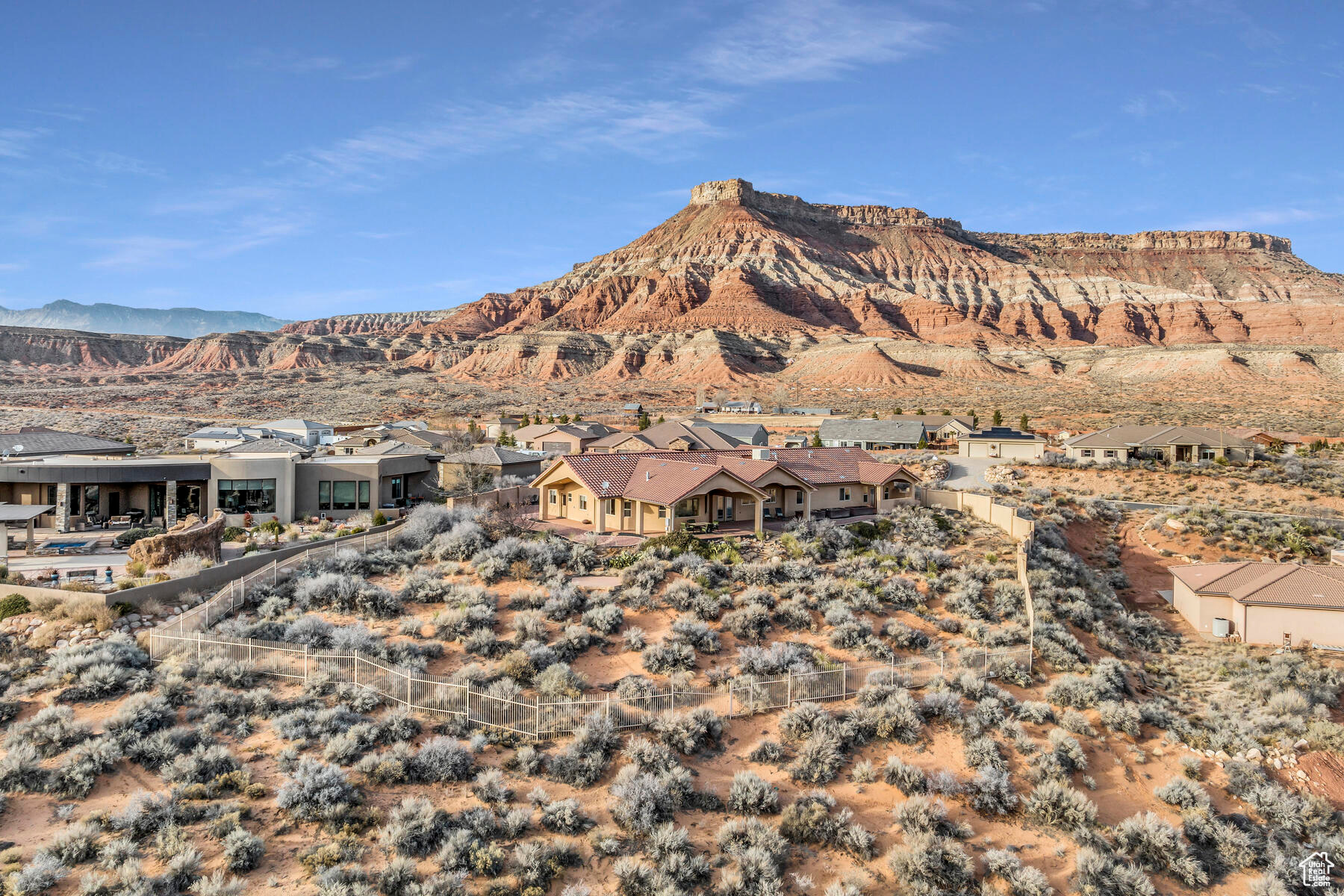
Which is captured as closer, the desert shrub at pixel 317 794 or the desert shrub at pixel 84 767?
the desert shrub at pixel 317 794

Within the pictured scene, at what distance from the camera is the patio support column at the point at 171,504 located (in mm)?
31547

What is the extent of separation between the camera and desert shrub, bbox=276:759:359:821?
40.3 ft

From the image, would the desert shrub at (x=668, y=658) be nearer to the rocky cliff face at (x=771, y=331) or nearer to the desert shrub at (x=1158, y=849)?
the desert shrub at (x=1158, y=849)

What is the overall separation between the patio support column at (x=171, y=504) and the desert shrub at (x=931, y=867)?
3105 centimetres

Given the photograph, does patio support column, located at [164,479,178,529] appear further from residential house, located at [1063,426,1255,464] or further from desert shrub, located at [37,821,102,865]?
residential house, located at [1063,426,1255,464]

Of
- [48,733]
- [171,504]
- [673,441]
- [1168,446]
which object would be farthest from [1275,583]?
[171,504]

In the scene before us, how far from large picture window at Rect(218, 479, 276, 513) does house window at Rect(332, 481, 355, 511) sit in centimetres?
245

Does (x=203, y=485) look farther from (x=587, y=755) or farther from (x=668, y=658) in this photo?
(x=587, y=755)

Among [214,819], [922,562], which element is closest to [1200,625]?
[922,562]

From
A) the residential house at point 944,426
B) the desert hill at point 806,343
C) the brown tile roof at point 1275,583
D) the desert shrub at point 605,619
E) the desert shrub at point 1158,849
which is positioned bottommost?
the desert shrub at point 1158,849

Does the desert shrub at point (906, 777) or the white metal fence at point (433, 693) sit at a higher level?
the white metal fence at point (433, 693)

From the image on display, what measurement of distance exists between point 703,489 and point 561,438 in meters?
30.9

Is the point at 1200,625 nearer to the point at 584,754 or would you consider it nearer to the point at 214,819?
the point at 584,754

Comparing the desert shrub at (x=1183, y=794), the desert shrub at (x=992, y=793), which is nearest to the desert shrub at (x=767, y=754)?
the desert shrub at (x=992, y=793)
